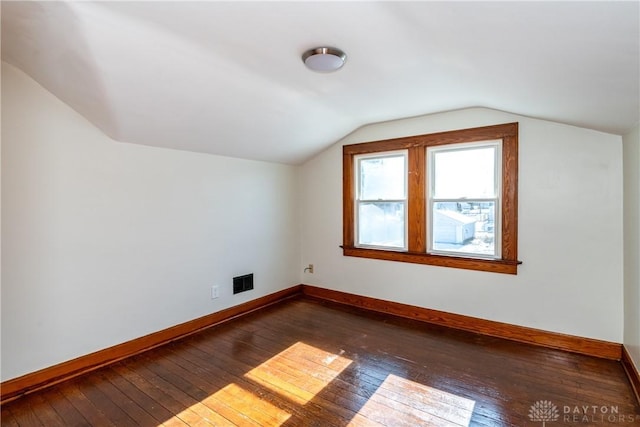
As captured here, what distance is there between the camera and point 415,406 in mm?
2059

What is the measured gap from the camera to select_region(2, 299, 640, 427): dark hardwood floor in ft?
6.43

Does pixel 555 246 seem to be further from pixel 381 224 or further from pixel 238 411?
pixel 238 411

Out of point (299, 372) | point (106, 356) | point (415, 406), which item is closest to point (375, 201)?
point (299, 372)

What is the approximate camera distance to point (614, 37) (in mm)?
1253

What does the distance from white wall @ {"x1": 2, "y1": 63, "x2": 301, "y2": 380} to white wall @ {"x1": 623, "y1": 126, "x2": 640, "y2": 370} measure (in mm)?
3567

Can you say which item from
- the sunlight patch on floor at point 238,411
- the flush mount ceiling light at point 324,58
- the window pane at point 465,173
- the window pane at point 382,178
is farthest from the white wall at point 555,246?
the sunlight patch on floor at point 238,411

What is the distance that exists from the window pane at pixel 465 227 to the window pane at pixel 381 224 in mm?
418

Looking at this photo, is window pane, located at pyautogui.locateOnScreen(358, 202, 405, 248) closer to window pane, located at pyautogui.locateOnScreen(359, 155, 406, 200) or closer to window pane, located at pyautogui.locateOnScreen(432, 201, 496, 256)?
window pane, located at pyautogui.locateOnScreen(359, 155, 406, 200)

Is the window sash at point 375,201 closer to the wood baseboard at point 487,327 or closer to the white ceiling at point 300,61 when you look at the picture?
the wood baseboard at point 487,327

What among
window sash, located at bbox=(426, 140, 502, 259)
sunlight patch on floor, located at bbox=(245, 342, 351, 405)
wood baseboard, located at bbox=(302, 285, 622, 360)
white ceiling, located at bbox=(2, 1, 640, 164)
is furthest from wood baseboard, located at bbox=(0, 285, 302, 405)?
window sash, located at bbox=(426, 140, 502, 259)

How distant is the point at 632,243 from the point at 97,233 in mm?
4212

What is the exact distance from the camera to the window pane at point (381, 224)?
386cm

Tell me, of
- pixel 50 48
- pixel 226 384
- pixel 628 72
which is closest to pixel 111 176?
pixel 50 48

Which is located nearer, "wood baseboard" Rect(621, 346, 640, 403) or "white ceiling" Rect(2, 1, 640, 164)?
"white ceiling" Rect(2, 1, 640, 164)
